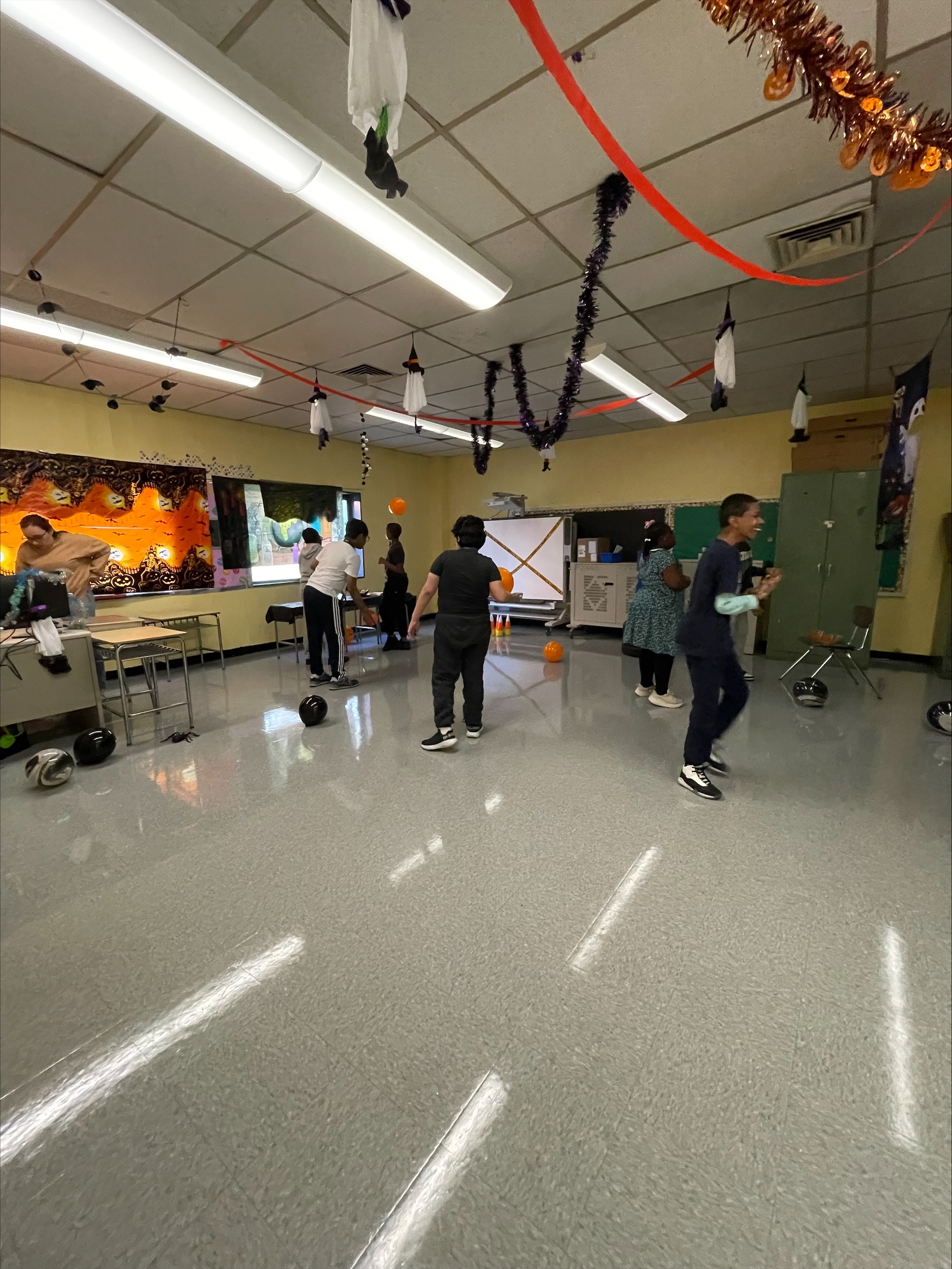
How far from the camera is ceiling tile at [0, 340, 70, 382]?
4.14 m

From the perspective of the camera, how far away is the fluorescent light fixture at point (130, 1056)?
1225 millimetres

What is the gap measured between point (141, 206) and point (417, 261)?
54.0 inches

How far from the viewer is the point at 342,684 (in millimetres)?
5113

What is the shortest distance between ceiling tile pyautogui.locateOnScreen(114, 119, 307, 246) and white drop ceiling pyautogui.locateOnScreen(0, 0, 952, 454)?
1cm

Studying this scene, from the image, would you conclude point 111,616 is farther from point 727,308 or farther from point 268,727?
point 727,308

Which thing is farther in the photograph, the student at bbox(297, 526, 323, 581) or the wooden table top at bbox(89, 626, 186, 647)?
the student at bbox(297, 526, 323, 581)

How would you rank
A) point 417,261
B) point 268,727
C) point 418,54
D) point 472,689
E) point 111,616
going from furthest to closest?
point 111,616, point 268,727, point 472,689, point 417,261, point 418,54

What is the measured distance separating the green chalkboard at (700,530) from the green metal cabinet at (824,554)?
2.19ft

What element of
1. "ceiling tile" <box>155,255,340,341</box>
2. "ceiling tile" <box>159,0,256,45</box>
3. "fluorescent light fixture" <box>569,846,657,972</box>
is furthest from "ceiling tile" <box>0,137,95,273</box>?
"fluorescent light fixture" <box>569,846,657,972</box>

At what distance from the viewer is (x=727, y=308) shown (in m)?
3.46

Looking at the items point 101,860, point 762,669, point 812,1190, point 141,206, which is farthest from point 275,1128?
point 762,669

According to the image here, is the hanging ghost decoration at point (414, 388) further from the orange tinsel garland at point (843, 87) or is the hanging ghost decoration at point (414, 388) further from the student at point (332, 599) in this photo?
the orange tinsel garland at point (843, 87)

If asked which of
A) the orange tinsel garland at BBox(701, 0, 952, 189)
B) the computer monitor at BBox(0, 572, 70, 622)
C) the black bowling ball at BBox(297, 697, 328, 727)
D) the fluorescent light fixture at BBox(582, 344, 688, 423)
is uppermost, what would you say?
the fluorescent light fixture at BBox(582, 344, 688, 423)

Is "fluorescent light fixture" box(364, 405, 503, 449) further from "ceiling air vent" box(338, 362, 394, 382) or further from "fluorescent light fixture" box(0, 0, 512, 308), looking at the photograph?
"fluorescent light fixture" box(0, 0, 512, 308)
